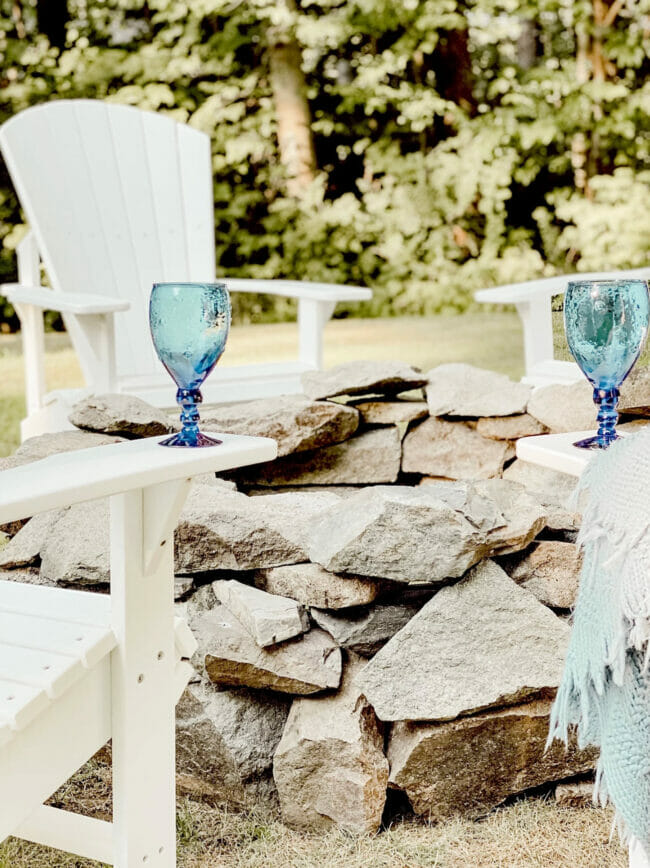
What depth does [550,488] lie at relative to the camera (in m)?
2.01

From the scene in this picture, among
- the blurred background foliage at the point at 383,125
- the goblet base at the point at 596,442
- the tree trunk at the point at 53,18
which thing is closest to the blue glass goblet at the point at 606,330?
the goblet base at the point at 596,442

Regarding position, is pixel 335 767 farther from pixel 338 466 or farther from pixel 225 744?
pixel 338 466

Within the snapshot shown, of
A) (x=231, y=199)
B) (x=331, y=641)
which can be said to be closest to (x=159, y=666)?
(x=331, y=641)

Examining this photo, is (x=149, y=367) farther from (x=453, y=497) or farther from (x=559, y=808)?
(x=559, y=808)

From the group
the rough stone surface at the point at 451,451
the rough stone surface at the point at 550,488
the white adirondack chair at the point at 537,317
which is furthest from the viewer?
the white adirondack chair at the point at 537,317

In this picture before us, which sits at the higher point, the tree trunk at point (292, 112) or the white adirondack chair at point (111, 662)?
the tree trunk at point (292, 112)

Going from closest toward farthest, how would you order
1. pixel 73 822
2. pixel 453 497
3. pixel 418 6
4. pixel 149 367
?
pixel 73 822 < pixel 453 497 < pixel 149 367 < pixel 418 6

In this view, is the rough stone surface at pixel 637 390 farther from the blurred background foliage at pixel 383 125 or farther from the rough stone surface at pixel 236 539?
the blurred background foliage at pixel 383 125

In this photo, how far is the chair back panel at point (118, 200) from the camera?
2.77 meters

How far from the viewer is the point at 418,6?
674 cm

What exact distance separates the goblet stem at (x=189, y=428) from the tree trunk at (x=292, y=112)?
20.8ft

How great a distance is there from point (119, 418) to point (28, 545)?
14.2 inches

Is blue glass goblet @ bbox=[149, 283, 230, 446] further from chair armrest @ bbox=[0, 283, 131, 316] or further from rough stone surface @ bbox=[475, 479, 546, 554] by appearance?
chair armrest @ bbox=[0, 283, 131, 316]

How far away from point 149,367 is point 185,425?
185cm
